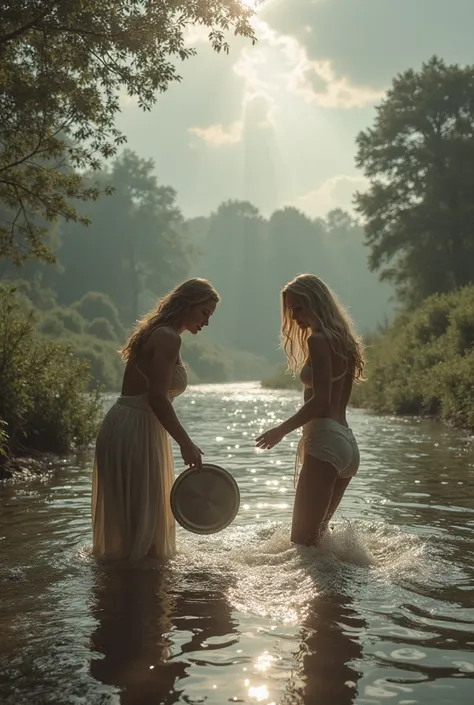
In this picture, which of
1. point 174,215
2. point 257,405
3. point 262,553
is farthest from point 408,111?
point 174,215

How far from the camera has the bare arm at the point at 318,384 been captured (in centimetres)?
726

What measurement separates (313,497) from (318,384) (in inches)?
37.3

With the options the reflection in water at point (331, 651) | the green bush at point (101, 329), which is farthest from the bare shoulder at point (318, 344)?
the green bush at point (101, 329)

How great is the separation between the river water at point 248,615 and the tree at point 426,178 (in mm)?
37442

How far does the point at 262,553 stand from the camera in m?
7.71

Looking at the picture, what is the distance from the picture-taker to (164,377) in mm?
7238

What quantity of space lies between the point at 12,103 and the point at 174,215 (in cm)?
9129

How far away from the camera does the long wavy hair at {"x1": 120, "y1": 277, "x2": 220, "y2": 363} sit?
735 cm

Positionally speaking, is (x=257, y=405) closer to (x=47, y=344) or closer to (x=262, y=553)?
(x=47, y=344)

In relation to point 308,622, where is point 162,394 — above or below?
above

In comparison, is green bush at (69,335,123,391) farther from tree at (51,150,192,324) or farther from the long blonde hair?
the long blonde hair

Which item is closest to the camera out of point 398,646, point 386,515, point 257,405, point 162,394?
point 398,646

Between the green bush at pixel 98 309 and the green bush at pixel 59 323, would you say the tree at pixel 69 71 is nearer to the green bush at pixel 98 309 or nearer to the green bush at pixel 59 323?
the green bush at pixel 59 323

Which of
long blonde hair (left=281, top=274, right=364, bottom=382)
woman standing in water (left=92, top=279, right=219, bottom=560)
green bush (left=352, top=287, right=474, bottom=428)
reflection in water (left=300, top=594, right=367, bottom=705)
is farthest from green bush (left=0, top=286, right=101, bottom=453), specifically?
green bush (left=352, top=287, right=474, bottom=428)
